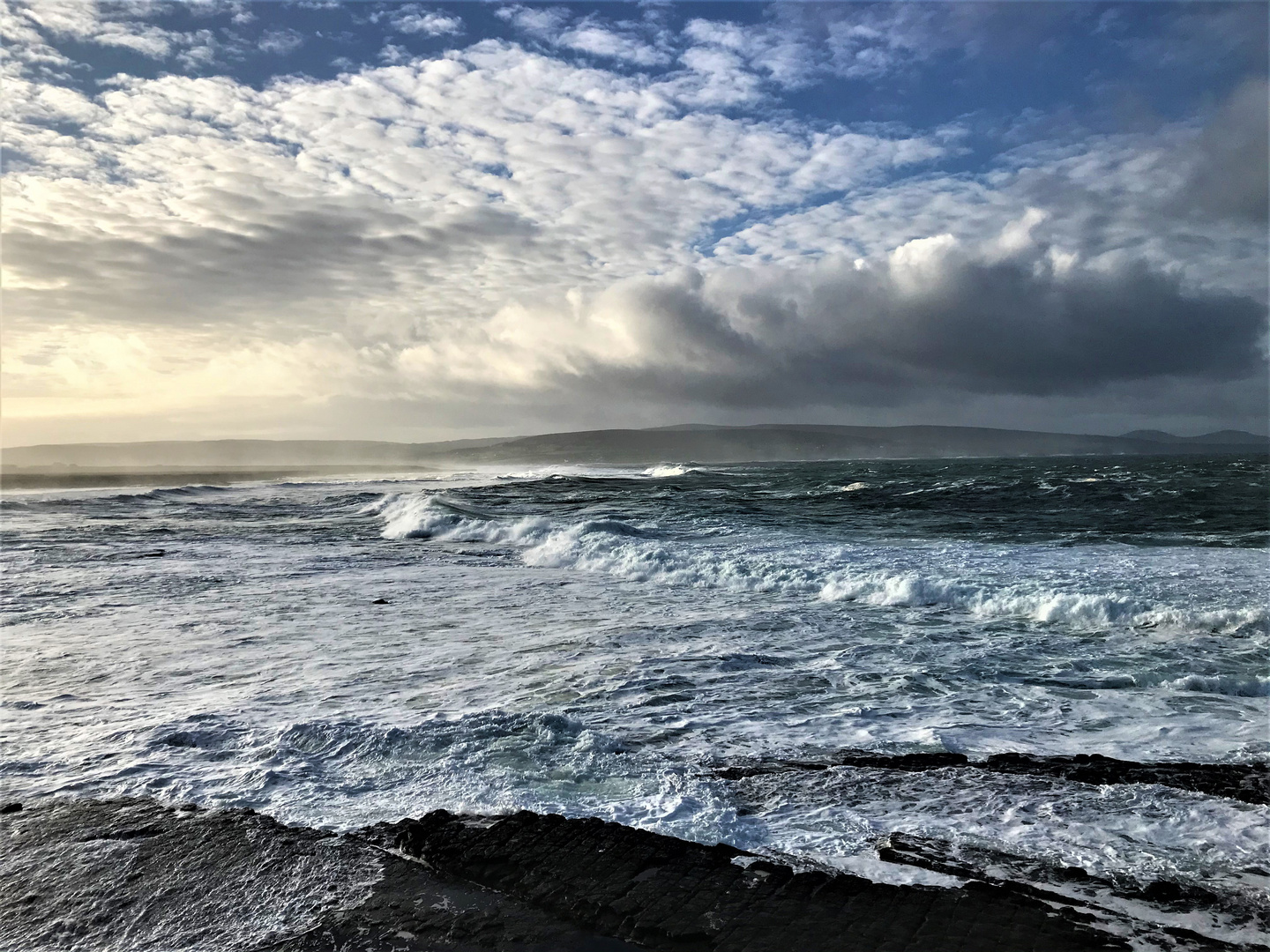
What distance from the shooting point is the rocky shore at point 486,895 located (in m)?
3.66

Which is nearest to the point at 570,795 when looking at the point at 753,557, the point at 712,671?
the point at 712,671

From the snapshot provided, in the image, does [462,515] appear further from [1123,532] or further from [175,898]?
[175,898]

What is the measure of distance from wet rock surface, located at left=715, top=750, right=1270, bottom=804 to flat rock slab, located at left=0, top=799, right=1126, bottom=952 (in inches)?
61.5

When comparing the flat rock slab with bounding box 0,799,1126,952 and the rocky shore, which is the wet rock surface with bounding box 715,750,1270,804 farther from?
the flat rock slab with bounding box 0,799,1126,952

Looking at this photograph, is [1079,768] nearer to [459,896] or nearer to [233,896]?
[459,896]

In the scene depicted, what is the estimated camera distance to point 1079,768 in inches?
227

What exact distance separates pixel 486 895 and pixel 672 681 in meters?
4.32

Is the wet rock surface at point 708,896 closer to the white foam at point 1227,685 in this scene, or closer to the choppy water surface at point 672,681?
the choppy water surface at point 672,681

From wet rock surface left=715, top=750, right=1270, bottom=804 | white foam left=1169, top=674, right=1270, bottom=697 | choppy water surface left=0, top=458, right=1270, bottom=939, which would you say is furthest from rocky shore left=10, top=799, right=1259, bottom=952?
white foam left=1169, top=674, right=1270, bottom=697

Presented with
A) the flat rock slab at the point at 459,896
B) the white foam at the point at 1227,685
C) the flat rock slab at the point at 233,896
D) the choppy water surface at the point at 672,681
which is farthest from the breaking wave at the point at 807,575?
the flat rock slab at the point at 233,896

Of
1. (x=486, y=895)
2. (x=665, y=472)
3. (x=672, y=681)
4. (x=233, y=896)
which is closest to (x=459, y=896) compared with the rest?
(x=486, y=895)

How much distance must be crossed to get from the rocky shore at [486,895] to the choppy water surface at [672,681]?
32 centimetres

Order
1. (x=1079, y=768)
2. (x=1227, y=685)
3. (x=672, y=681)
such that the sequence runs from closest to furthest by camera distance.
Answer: (x=1079, y=768)
(x=1227, y=685)
(x=672, y=681)

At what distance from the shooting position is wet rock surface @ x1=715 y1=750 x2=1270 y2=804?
549 centimetres
